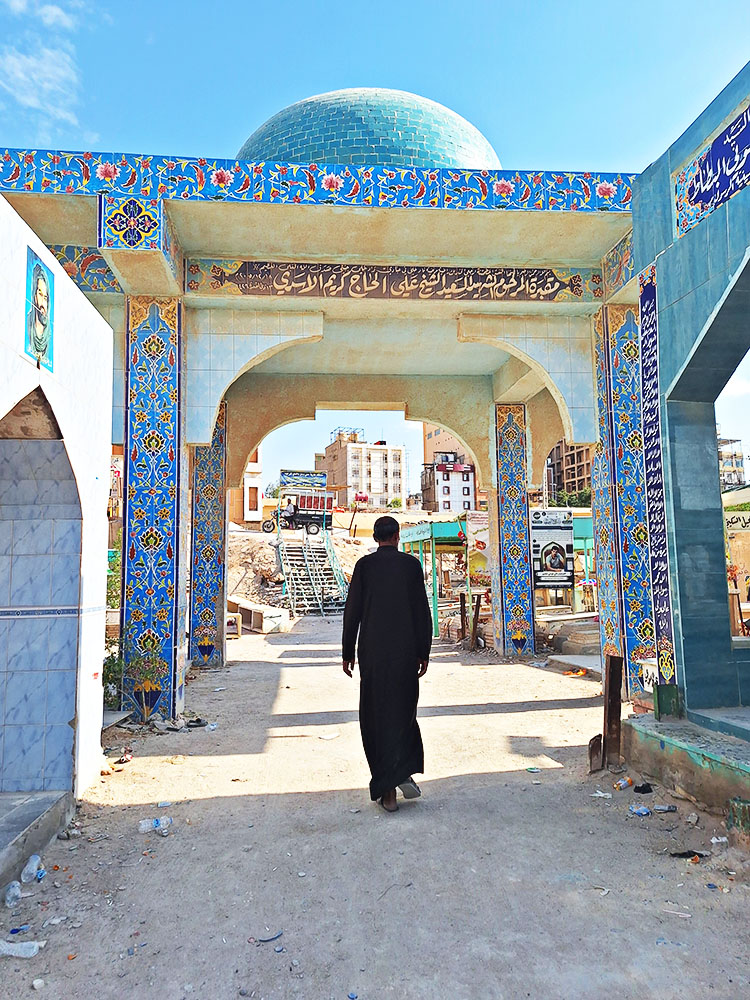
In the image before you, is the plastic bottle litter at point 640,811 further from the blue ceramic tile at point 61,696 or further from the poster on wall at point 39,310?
the poster on wall at point 39,310

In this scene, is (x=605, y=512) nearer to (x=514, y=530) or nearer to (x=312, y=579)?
(x=514, y=530)

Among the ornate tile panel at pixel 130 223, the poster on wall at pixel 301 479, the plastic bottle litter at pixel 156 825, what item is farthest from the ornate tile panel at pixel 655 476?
the poster on wall at pixel 301 479

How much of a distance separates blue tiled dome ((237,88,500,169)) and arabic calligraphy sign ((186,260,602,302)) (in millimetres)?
1148

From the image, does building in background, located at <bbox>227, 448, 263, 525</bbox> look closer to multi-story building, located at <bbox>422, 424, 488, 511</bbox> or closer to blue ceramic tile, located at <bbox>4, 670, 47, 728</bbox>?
multi-story building, located at <bbox>422, 424, 488, 511</bbox>

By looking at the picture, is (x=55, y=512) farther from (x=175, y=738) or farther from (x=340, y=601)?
(x=340, y=601)

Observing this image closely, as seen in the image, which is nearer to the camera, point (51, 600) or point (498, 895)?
point (498, 895)

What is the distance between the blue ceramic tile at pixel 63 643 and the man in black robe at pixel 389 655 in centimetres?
142

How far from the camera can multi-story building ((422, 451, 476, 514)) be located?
62281 mm

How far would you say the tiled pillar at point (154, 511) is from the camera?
6020 millimetres

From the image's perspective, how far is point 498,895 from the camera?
2797mm

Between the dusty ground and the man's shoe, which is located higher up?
the man's shoe

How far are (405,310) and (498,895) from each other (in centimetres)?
535

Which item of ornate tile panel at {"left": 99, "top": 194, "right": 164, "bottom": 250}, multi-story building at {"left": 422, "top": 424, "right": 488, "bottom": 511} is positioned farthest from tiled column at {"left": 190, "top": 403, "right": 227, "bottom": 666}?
multi-story building at {"left": 422, "top": 424, "right": 488, "bottom": 511}

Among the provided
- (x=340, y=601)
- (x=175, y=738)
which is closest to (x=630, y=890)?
(x=175, y=738)
